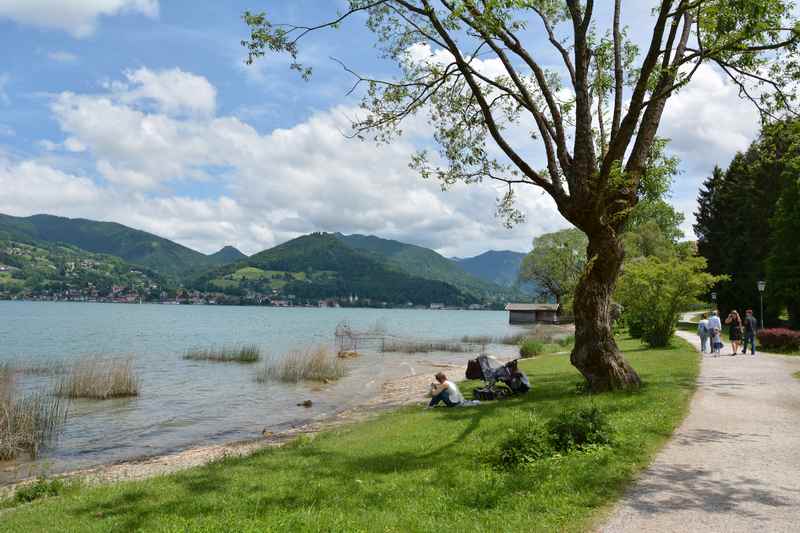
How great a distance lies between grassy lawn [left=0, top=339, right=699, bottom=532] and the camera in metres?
6.49

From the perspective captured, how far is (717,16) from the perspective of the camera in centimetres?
1188

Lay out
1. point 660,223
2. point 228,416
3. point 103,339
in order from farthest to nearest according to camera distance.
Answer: point 660,223
point 103,339
point 228,416

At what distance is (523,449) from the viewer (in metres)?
8.73

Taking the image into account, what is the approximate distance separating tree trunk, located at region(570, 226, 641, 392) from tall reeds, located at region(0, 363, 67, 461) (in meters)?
14.2

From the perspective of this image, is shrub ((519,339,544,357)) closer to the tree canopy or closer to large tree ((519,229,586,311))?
the tree canopy

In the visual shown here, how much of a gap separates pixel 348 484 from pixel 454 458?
1958 mm

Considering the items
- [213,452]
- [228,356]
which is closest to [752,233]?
[228,356]

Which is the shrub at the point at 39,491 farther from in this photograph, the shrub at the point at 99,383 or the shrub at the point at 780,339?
the shrub at the point at 780,339

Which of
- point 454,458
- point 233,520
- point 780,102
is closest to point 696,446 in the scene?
point 454,458

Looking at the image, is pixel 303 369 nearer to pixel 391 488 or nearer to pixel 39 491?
pixel 39 491

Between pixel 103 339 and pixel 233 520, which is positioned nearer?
pixel 233 520

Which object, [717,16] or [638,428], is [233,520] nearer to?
[638,428]

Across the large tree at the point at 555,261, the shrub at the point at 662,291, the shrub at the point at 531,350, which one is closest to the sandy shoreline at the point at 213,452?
the shrub at the point at 662,291

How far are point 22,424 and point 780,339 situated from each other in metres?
30.0
